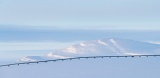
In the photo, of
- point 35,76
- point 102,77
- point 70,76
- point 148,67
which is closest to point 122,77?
point 102,77

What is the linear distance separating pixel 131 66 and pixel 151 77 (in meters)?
58.3

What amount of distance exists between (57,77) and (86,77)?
27.3 ft

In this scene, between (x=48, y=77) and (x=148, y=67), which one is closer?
(x=48, y=77)

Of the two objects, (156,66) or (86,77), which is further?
(156,66)

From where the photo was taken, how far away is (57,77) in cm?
13762

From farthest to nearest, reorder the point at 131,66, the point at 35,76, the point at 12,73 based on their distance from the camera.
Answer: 1. the point at 131,66
2. the point at 35,76
3. the point at 12,73

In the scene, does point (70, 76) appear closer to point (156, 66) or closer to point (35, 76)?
point (35, 76)

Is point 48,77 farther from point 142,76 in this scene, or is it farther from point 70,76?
point 142,76

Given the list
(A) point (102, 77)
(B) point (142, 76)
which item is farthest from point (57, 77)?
(B) point (142, 76)

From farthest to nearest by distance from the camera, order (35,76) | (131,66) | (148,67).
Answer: (131,66) < (148,67) < (35,76)

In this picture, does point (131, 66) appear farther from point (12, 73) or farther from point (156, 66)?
point (12, 73)

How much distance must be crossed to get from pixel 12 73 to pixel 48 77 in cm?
1730

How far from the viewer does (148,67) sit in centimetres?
17312

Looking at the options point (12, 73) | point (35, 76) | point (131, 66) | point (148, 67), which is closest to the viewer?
point (12, 73)
